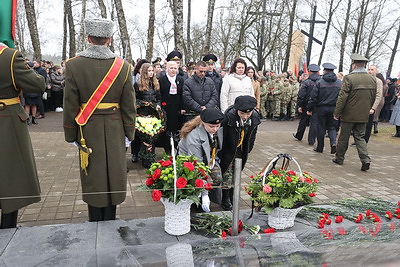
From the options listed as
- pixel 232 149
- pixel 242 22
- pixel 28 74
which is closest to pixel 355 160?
pixel 232 149

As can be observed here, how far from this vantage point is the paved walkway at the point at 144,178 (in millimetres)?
4121

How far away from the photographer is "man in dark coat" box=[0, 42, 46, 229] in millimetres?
2986

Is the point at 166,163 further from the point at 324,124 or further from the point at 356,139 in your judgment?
the point at 324,124

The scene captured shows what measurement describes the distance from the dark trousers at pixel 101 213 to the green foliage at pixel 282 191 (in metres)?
1.43

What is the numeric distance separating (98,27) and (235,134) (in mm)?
1931

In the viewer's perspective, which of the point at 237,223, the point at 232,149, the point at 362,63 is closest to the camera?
the point at 237,223

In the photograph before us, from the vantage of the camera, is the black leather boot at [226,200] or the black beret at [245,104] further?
the black leather boot at [226,200]

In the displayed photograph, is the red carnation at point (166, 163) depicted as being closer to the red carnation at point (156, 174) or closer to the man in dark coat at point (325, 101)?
the red carnation at point (156, 174)

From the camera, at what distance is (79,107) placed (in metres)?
3.15

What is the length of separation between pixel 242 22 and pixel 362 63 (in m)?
12.2

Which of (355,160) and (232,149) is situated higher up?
(232,149)

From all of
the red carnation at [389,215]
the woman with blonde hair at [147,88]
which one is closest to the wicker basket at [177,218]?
the red carnation at [389,215]

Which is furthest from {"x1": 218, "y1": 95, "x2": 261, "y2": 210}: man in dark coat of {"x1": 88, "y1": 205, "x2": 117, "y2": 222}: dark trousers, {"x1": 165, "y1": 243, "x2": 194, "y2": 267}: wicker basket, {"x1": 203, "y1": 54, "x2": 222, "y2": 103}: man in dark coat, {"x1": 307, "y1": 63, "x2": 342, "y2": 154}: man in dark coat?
{"x1": 307, "y1": 63, "x2": 342, "y2": 154}: man in dark coat

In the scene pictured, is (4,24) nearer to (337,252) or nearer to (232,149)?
(232,149)
